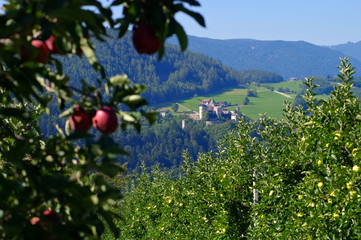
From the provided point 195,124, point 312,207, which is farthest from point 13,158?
point 195,124

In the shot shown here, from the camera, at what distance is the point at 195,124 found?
15588cm

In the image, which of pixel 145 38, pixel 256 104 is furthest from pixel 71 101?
pixel 256 104

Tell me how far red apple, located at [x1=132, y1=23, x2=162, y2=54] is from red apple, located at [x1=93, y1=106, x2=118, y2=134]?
278 mm

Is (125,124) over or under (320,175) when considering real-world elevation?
over

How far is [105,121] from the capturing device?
1704 mm

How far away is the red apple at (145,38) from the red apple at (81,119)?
1.11 feet

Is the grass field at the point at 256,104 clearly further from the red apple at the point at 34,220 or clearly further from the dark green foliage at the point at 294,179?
the red apple at the point at 34,220

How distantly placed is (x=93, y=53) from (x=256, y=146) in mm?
6099

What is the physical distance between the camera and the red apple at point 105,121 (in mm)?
1703

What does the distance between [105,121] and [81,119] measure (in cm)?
15

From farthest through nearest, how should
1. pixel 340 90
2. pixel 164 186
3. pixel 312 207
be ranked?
pixel 164 186, pixel 340 90, pixel 312 207

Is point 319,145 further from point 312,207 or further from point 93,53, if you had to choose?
point 93,53

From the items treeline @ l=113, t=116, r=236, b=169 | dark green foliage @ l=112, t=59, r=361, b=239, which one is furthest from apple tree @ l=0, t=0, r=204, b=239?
treeline @ l=113, t=116, r=236, b=169

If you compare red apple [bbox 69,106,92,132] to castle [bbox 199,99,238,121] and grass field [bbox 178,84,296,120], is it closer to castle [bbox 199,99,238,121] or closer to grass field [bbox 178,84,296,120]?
grass field [bbox 178,84,296,120]
